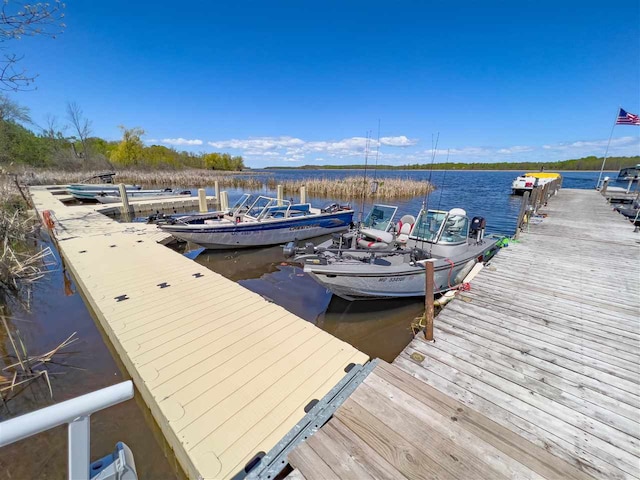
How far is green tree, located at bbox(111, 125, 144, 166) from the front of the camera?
38969mm

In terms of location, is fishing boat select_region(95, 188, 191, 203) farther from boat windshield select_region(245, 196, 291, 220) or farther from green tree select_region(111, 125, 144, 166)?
green tree select_region(111, 125, 144, 166)

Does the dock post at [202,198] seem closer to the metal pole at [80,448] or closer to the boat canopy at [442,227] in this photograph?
the boat canopy at [442,227]

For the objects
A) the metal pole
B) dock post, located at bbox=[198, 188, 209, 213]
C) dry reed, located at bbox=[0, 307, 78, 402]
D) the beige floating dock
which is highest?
the metal pole

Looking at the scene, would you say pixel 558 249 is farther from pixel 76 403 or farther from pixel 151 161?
pixel 151 161

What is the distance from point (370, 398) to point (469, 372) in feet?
4.40

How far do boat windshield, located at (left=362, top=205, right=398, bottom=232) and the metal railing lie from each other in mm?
6359

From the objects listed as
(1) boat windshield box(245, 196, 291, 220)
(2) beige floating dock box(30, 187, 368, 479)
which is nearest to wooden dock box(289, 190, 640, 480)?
(2) beige floating dock box(30, 187, 368, 479)

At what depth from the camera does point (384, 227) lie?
268 inches

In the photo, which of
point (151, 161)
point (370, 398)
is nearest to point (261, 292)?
point (370, 398)

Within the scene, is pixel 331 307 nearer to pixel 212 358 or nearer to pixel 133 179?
pixel 212 358

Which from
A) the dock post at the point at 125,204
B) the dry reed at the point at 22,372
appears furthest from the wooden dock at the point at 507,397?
the dock post at the point at 125,204

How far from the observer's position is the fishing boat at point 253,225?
8203mm

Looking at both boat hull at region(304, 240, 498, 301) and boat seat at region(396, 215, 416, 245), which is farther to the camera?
boat seat at region(396, 215, 416, 245)

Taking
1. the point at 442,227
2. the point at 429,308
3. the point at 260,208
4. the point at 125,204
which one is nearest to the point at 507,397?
the point at 429,308
